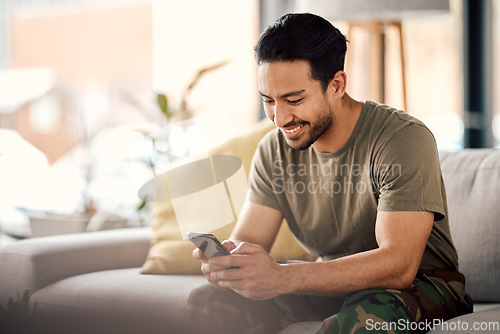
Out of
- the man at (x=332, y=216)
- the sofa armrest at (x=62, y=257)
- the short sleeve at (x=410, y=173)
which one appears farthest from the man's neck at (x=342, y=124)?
the sofa armrest at (x=62, y=257)

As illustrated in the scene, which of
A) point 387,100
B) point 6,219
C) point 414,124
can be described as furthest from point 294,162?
point 6,219

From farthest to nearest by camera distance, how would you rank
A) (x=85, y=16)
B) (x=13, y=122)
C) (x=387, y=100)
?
1. (x=13, y=122)
2. (x=85, y=16)
3. (x=387, y=100)

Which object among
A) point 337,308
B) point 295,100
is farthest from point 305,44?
point 337,308

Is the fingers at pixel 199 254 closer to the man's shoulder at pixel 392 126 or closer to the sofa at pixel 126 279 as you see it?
the sofa at pixel 126 279

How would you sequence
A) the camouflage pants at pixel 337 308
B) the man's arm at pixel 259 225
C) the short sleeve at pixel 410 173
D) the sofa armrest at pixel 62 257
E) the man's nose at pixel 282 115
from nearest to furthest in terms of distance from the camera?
the camouflage pants at pixel 337 308
the short sleeve at pixel 410 173
the man's nose at pixel 282 115
the man's arm at pixel 259 225
the sofa armrest at pixel 62 257

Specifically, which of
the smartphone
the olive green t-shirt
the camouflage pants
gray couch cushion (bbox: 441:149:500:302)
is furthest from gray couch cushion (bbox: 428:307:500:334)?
the smartphone

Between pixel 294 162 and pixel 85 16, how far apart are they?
3270 mm

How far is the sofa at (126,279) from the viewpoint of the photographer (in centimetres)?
154

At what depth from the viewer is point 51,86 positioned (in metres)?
4.52

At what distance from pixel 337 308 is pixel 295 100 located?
1.61ft

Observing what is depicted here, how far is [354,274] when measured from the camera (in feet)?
3.92

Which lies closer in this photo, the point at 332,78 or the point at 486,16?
the point at 332,78

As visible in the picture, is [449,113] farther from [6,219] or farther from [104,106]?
[6,219]

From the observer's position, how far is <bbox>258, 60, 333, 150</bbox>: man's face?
1315 millimetres
